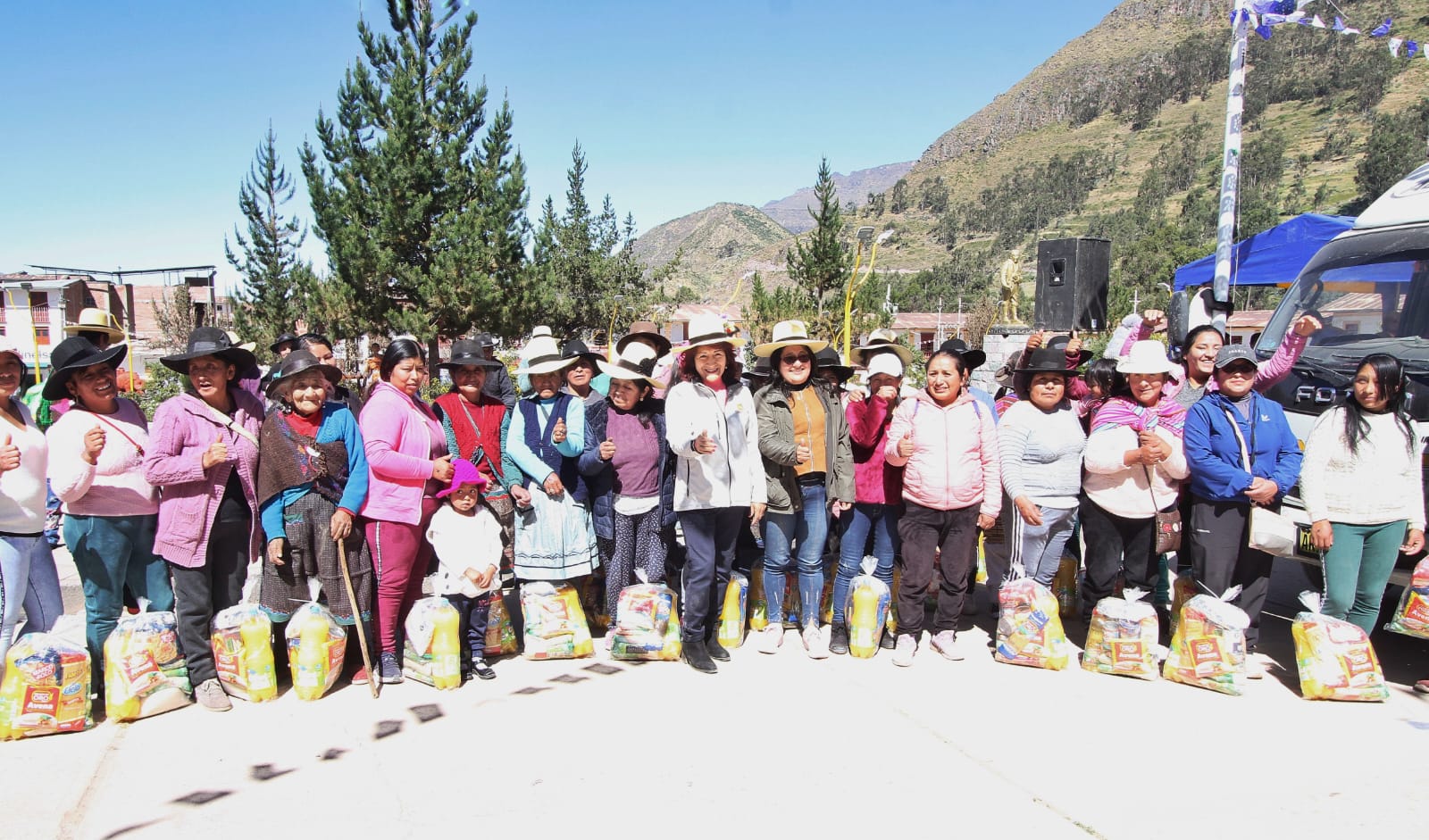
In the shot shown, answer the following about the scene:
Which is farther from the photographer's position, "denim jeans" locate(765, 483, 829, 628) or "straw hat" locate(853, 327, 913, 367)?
"straw hat" locate(853, 327, 913, 367)

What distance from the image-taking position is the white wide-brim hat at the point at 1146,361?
4.59 m

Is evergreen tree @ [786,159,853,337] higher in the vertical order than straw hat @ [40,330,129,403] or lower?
higher

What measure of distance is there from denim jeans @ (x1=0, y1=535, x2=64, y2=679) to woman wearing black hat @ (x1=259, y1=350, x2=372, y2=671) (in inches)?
35.6

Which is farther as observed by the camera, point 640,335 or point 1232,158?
point 1232,158

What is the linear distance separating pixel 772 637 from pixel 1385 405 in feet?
10.8

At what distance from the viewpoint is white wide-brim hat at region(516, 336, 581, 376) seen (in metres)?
4.72

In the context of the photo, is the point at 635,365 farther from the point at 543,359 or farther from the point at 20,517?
the point at 20,517

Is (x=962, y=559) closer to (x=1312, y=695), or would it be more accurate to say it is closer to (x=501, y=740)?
(x=1312, y=695)

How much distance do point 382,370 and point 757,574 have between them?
244 cm

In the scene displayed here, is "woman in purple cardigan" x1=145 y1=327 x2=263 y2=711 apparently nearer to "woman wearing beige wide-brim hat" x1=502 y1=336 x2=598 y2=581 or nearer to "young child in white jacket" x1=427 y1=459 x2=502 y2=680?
"young child in white jacket" x1=427 y1=459 x2=502 y2=680

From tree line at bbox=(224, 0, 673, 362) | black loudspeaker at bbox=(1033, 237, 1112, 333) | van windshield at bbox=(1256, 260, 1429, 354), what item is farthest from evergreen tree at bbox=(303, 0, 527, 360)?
van windshield at bbox=(1256, 260, 1429, 354)

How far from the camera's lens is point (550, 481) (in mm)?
4527

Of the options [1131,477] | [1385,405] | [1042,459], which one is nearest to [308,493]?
[1042,459]

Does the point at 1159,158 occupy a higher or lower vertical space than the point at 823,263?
higher
